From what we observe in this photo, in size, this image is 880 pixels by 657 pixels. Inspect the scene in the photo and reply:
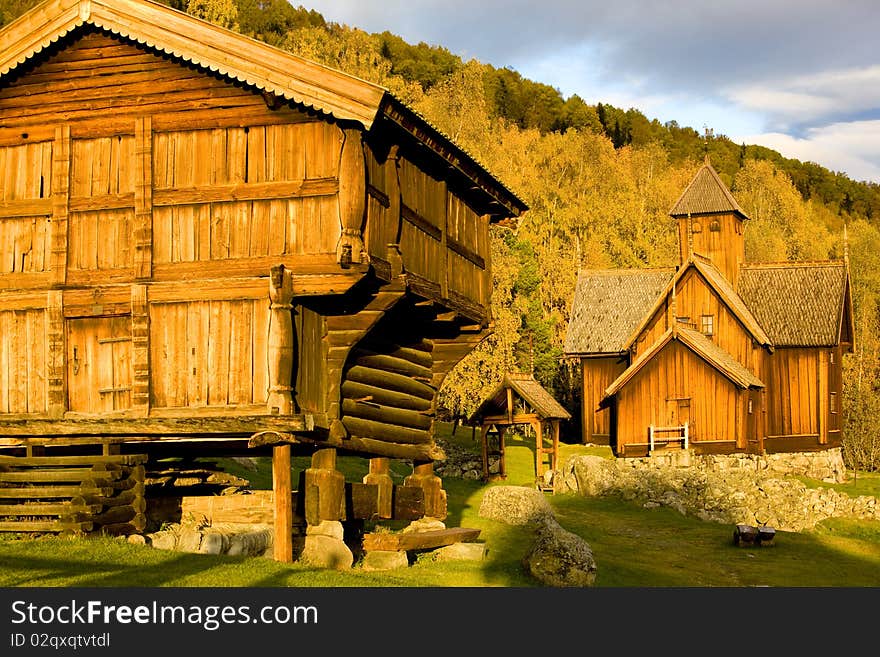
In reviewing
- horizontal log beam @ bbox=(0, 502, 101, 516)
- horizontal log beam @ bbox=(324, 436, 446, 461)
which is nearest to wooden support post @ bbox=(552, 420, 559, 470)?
horizontal log beam @ bbox=(324, 436, 446, 461)

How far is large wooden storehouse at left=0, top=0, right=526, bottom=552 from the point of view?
19391 millimetres

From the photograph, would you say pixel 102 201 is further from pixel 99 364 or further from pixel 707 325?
pixel 707 325

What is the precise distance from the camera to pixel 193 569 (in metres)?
17.2

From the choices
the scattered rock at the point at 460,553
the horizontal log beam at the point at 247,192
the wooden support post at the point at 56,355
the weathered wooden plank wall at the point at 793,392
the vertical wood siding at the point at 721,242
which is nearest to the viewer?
the horizontal log beam at the point at 247,192

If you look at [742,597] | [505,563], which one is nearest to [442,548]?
[505,563]

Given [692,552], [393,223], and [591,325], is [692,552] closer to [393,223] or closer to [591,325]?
[393,223]

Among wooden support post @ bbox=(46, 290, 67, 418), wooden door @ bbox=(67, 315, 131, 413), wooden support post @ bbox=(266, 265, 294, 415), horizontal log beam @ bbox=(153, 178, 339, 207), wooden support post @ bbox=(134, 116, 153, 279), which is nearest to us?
wooden support post @ bbox=(266, 265, 294, 415)

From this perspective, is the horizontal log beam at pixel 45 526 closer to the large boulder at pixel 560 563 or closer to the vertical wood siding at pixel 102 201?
the vertical wood siding at pixel 102 201

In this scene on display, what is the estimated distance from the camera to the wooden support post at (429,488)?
84.2 ft

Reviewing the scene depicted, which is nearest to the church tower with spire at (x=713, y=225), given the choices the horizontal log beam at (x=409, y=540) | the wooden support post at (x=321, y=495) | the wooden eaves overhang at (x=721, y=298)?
the wooden eaves overhang at (x=721, y=298)

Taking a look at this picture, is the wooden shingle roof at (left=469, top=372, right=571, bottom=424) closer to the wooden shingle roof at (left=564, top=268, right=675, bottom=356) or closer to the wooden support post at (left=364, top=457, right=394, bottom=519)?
the wooden shingle roof at (left=564, top=268, right=675, bottom=356)

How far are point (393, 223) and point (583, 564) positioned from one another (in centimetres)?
702

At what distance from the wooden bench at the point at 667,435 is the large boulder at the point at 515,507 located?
1733cm

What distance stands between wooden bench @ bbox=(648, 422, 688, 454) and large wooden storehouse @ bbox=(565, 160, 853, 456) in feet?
0.16
